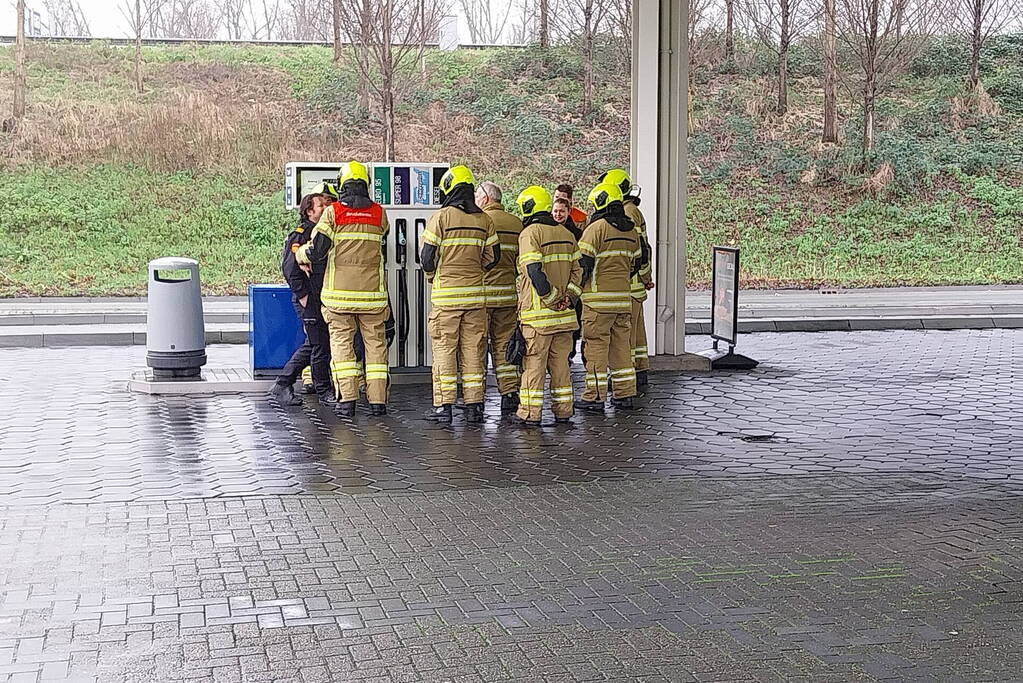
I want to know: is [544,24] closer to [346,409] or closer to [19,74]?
[19,74]

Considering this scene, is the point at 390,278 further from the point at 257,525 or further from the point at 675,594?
the point at 675,594

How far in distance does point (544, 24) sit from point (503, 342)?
2440cm

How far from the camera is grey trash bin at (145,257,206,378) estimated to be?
12773 mm

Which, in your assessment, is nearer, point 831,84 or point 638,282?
point 638,282

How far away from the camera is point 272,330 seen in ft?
42.3

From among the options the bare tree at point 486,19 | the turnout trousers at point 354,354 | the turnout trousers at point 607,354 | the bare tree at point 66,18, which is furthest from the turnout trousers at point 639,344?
the bare tree at point 66,18

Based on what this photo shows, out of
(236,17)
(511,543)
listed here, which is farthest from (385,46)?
(511,543)

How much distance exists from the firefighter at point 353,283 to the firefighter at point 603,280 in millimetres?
1667

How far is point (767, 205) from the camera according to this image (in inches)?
1299

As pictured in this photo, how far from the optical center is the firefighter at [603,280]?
11.4 metres

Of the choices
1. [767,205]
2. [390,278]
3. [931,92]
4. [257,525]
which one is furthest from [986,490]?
[931,92]

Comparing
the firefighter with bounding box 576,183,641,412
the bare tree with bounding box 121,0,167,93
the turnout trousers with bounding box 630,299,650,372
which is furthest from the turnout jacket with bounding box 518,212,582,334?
the bare tree with bounding box 121,0,167,93

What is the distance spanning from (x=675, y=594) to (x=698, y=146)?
28828 millimetres

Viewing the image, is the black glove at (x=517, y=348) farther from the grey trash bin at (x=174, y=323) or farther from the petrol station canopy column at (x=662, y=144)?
the petrol station canopy column at (x=662, y=144)
